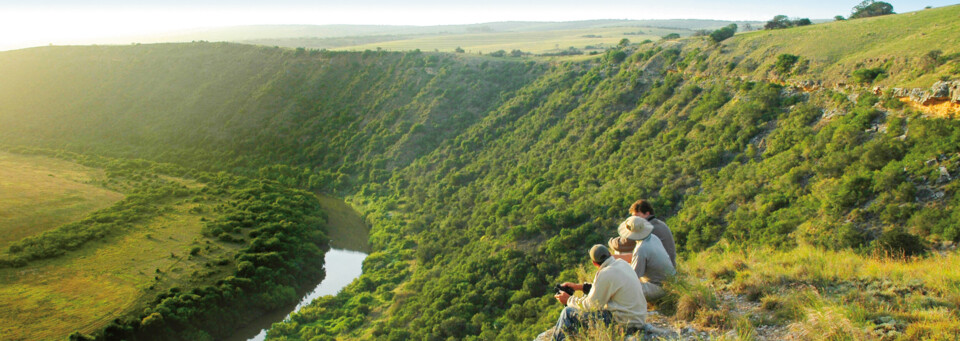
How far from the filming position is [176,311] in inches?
852

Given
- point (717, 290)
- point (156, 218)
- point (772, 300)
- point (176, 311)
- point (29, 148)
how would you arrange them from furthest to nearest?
point (29, 148) → point (156, 218) → point (176, 311) → point (717, 290) → point (772, 300)

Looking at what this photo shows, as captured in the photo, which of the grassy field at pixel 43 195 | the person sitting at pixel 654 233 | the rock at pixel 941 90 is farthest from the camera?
the grassy field at pixel 43 195

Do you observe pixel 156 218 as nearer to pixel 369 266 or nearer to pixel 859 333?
pixel 369 266

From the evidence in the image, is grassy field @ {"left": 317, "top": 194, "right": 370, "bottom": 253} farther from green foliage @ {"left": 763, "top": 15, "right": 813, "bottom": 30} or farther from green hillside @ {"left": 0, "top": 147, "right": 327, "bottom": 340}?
green foliage @ {"left": 763, "top": 15, "right": 813, "bottom": 30}

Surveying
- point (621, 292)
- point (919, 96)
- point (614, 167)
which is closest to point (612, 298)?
point (621, 292)

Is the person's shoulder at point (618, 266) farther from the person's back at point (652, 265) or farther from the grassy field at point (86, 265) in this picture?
the grassy field at point (86, 265)

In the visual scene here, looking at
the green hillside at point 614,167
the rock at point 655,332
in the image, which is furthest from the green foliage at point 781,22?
the rock at point 655,332

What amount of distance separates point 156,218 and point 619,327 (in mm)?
33834

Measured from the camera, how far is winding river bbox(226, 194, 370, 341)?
78.6 feet

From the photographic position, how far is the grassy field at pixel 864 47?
59.2ft

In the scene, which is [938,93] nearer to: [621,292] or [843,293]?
[843,293]

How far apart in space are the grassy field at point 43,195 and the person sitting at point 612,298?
3432 centimetres

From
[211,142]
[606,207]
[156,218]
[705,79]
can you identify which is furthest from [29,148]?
[705,79]

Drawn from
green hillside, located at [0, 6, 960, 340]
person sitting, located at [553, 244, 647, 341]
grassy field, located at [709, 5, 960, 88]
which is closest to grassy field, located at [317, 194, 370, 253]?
green hillside, located at [0, 6, 960, 340]
